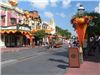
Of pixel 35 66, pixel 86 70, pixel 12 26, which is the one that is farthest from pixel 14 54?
pixel 12 26

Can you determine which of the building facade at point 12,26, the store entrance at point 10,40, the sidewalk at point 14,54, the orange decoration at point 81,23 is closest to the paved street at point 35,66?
the sidewalk at point 14,54

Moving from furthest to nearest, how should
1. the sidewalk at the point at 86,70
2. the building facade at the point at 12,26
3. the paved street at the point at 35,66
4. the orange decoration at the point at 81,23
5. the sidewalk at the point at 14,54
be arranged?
the building facade at the point at 12,26 → the sidewalk at the point at 14,54 → the orange decoration at the point at 81,23 → the paved street at the point at 35,66 → the sidewalk at the point at 86,70

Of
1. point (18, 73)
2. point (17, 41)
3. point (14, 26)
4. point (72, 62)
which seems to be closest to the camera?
point (18, 73)

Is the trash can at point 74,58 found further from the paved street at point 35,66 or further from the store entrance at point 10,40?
the store entrance at point 10,40

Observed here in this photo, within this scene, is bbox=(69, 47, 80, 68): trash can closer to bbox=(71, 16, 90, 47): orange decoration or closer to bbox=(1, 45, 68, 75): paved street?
bbox=(1, 45, 68, 75): paved street

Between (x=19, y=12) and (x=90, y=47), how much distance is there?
46.6 meters

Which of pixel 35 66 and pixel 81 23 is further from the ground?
pixel 81 23

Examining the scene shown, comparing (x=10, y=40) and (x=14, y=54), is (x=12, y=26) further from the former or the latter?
(x=14, y=54)

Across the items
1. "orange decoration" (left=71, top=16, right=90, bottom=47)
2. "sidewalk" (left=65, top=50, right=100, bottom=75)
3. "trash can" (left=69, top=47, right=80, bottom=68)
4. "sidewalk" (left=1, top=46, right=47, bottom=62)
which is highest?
"orange decoration" (left=71, top=16, right=90, bottom=47)

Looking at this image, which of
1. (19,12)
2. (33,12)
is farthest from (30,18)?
(19,12)

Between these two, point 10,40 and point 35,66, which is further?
point 10,40

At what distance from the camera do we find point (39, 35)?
3563 inches

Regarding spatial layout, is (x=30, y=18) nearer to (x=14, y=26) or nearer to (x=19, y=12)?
(x=19, y=12)

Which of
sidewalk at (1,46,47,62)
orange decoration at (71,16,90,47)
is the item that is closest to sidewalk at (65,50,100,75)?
orange decoration at (71,16,90,47)
